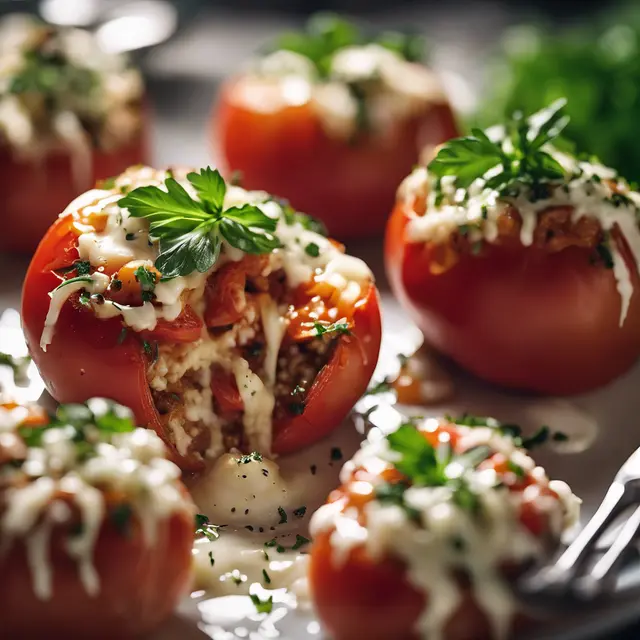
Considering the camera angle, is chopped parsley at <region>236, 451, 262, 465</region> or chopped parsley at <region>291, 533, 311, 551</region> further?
chopped parsley at <region>236, 451, 262, 465</region>

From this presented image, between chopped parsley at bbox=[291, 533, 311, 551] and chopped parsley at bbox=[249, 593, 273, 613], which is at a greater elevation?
chopped parsley at bbox=[249, 593, 273, 613]

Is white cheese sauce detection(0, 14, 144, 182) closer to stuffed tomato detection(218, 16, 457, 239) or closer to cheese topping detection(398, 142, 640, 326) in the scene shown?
stuffed tomato detection(218, 16, 457, 239)

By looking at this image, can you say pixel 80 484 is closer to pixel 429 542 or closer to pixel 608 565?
pixel 429 542

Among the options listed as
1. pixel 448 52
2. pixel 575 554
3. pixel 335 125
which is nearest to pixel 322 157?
pixel 335 125

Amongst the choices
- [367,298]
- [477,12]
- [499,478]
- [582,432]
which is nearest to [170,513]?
[499,478]

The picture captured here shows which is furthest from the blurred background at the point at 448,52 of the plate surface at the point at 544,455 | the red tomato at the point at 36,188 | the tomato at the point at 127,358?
the tomato at the point at 127,358

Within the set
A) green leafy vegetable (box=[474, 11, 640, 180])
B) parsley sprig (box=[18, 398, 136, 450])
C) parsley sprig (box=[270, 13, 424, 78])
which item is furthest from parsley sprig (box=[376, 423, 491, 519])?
green leafy vegetable (box=[474, 11, 640, 180])
